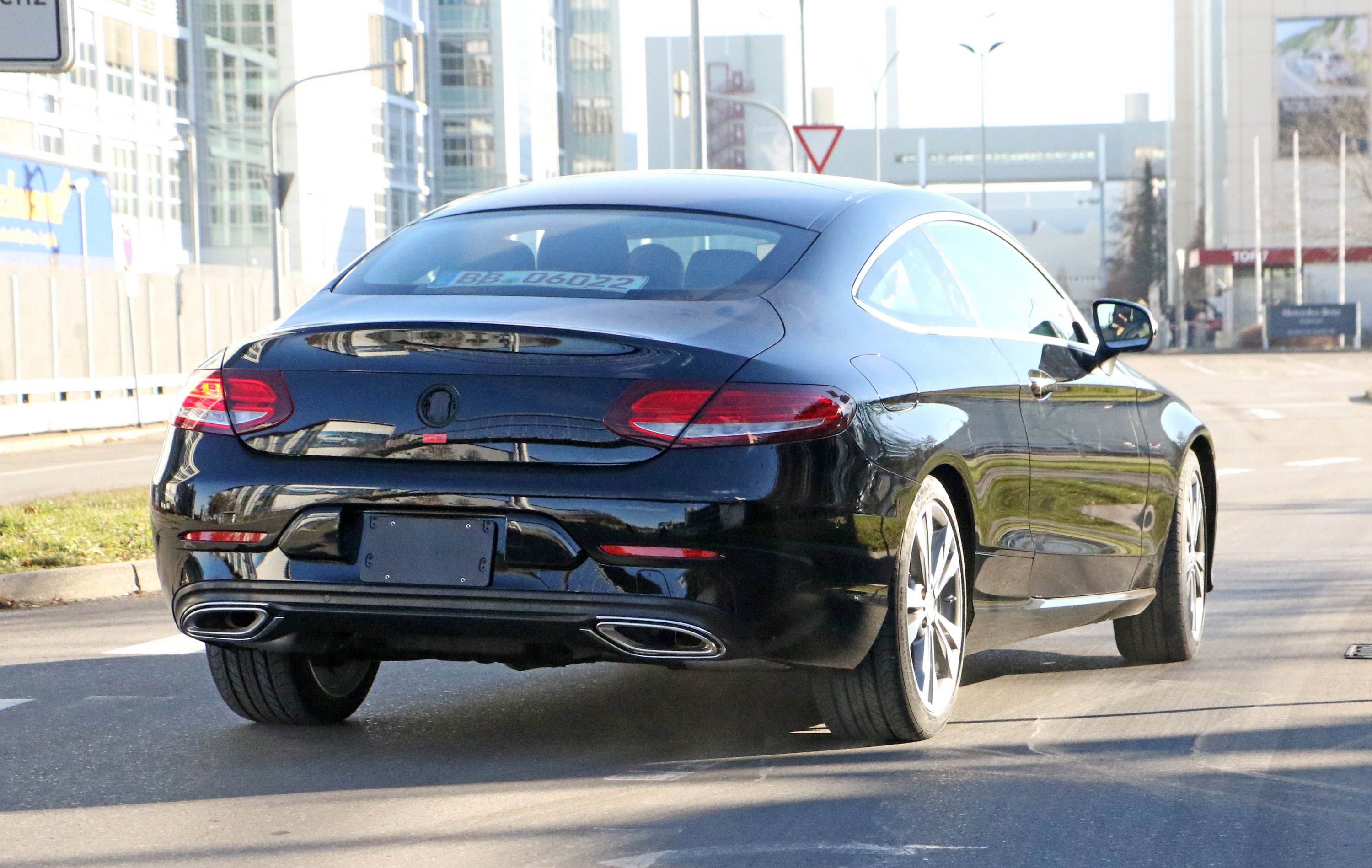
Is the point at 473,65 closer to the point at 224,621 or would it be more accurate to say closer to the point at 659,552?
the point at 224,621

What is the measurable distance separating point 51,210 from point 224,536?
113 feet

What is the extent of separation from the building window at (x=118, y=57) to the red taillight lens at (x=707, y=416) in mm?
58225

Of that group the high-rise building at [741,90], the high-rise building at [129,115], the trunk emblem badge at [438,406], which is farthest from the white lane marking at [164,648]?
the high-rise building at [741,90]

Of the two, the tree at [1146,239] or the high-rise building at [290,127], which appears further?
the tree at [1146,239]

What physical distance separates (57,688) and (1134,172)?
392 feet

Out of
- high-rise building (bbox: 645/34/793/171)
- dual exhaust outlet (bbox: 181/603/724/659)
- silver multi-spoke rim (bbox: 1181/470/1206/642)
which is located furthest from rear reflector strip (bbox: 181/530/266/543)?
high-rise building (bbox: 645/34/793/171)

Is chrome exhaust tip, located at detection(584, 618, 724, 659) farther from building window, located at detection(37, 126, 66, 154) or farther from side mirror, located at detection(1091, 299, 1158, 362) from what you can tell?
building window, located at detection(37, 126, 66, 154)

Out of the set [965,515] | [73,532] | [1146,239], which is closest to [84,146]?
[73,532]

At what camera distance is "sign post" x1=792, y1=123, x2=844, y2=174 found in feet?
78.0

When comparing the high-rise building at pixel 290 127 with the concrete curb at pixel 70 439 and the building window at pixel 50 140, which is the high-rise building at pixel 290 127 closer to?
the building window at pixel 50 140

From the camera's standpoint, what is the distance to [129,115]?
199 ft

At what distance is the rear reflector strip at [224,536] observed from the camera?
469 cm

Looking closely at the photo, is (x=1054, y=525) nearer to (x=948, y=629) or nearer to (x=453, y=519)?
(x=948, y=629)

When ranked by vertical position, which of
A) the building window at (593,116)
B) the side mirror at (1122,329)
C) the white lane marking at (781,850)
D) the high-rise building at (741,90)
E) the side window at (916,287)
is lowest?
the white lane marking at (781,850)
